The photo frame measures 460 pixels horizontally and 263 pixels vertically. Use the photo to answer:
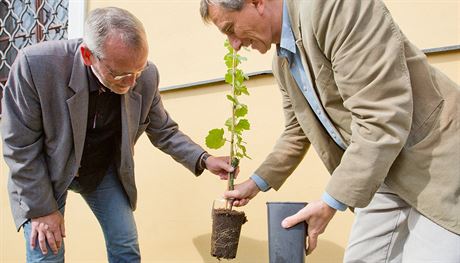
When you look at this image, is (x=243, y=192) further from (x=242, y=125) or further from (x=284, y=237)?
(x=284, y=237)

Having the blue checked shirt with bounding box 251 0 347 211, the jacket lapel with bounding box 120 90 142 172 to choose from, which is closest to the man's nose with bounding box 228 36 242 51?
the blue checked shirt with bounding box 251 0 347 211

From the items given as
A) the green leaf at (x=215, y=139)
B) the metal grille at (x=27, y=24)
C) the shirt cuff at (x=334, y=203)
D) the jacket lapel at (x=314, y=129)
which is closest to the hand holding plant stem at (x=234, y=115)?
the green leaf at (x=215, y=139)

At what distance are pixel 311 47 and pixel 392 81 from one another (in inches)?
9.2

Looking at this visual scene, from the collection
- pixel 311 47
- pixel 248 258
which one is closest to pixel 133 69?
pixel 311 47

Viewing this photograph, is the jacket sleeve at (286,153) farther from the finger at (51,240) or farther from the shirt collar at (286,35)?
the finger at (51,240)

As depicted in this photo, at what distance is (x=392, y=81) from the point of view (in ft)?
4.36

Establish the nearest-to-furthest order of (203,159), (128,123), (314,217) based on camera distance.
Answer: (314,217), (128,123), (203,159)

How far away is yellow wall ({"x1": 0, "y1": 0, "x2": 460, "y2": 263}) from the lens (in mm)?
2521

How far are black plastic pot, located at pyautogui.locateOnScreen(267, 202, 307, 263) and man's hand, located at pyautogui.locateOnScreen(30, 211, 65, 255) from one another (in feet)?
2.98

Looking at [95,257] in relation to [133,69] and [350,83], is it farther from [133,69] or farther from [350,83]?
Result: [350,83]

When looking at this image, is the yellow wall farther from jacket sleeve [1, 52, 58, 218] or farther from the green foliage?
jacket sleeve [1, 52, 58, 218]

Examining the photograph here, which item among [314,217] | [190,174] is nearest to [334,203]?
[314,217]

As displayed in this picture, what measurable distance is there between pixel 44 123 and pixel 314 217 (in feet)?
3.70

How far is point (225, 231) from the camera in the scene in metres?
2.09
